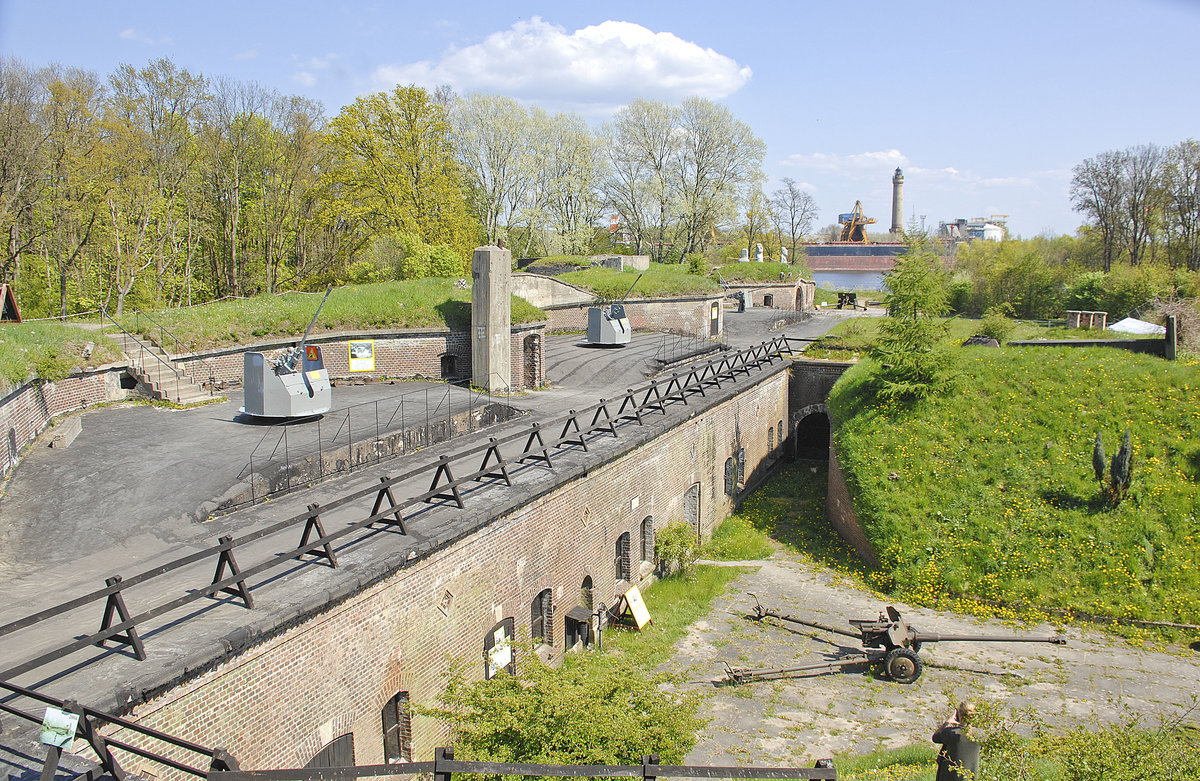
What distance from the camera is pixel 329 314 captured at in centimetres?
2420

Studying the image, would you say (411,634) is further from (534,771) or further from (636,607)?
(636,607)

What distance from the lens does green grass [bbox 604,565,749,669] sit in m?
14.5

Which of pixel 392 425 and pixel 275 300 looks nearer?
pixel 392 425

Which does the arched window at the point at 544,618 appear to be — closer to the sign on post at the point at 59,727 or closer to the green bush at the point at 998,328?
the sign on post at the point at 59,727

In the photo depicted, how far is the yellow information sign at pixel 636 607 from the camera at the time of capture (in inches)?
603

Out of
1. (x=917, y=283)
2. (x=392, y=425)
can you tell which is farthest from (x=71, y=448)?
(x=917, y=283)

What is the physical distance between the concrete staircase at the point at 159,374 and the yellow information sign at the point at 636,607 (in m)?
12.4

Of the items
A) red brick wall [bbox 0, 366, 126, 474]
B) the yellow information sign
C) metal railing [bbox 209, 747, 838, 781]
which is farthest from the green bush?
red brick wall [bbox 0, 366, 126, 474]

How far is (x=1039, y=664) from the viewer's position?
47.5ft

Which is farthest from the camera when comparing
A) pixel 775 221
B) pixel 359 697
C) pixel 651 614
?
pixel 775 221

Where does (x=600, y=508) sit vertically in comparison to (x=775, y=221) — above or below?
below

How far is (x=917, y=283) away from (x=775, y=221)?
187 feet

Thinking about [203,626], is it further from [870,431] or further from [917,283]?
[917,283]

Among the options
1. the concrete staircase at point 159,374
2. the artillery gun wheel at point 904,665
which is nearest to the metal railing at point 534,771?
the artillery gun wheel at point 904,665
